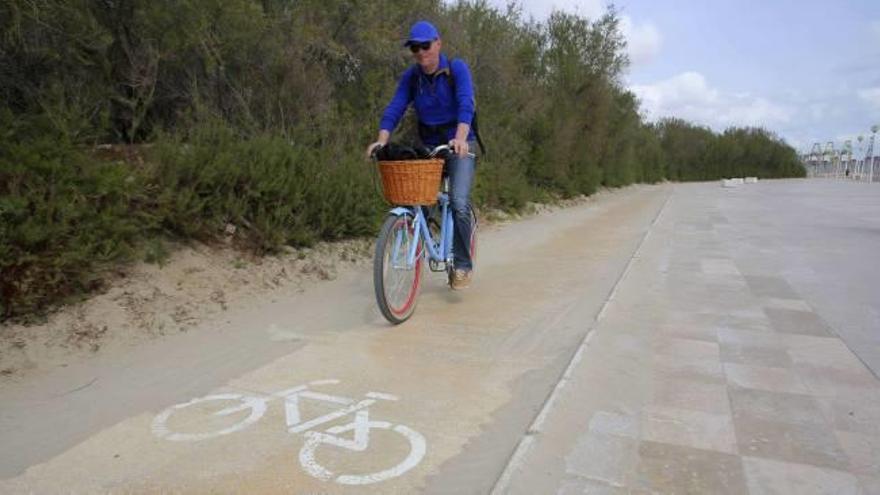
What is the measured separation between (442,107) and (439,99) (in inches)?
2.6

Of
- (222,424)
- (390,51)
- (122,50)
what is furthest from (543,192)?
(222,424)

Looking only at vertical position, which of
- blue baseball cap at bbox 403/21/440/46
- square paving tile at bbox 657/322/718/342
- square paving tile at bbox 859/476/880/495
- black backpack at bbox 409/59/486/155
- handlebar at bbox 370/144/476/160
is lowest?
square paving tile at bbox 859/476/880/495

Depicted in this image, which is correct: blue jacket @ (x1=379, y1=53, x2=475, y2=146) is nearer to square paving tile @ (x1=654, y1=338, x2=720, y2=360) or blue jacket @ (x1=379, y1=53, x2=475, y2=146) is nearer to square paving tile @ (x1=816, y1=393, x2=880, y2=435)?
square paving tile @ (x1=654, y1=338, x2=720, y2=360)

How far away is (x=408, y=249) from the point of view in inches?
183

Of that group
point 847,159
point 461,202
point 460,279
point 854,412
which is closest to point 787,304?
point 854,412

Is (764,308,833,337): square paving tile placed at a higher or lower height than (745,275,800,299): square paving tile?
lower

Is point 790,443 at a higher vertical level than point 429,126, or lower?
lower

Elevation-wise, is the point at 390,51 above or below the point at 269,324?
above

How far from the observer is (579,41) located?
24.7 m

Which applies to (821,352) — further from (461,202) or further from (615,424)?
(461,202)

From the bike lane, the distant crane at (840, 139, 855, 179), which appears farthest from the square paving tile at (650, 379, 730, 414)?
the distant crane at (840, 139, 855, 179)

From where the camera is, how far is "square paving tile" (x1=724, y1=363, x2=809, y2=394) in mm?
3432

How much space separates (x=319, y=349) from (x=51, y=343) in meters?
1.62

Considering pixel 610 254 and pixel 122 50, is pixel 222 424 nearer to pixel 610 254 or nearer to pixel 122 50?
pixel 122 50
